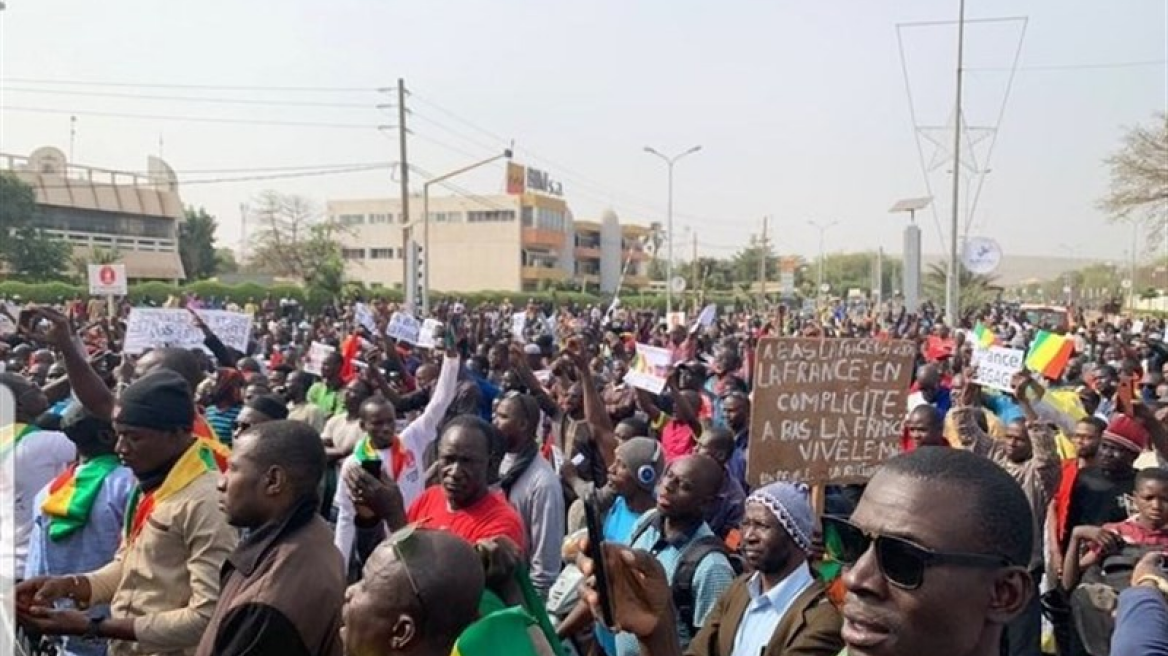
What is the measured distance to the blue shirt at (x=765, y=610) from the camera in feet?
11.6

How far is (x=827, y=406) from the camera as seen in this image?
4.99 m

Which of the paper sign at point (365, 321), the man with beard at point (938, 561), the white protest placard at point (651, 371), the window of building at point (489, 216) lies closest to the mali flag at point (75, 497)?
the man with beard at point (938, 561)

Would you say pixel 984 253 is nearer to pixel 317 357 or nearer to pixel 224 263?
pixel 317 357

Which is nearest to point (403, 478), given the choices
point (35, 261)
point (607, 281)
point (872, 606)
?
point (872, 606)

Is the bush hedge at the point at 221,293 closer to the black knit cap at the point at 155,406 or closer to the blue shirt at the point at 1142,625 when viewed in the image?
the black knit cap at the point at 155,406

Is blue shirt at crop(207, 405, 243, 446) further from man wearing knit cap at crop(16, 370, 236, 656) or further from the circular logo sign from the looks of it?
the circular logo sign

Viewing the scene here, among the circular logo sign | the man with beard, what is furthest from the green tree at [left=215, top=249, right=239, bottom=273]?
the man with beard

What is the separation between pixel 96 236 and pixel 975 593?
208 ft

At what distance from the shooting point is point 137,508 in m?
3.81

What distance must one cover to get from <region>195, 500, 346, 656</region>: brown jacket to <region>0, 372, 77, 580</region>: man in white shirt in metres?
2.31

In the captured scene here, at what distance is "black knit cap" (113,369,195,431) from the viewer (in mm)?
3803

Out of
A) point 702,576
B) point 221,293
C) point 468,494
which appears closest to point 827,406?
point 702,576

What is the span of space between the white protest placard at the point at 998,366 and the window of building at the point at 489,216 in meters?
72.8

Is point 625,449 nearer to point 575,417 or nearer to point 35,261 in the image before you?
point 575,417
